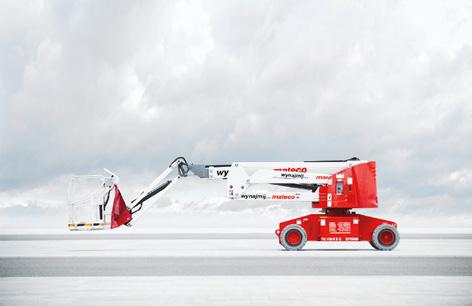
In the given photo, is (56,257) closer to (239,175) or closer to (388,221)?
(239,175)

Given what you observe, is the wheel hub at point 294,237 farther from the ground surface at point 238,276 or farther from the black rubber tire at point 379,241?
the black rubber tire at point 379,241

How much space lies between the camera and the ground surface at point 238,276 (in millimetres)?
11594

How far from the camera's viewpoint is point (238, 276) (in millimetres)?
14617

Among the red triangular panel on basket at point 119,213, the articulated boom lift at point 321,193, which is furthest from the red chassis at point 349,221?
the red triangular panel on basket at point 119,213

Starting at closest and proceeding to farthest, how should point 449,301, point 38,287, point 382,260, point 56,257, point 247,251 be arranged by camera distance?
point 449,301, point 38,287, point 382,260, point 56,257, point 247,251

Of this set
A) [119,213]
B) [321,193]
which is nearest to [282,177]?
[321,193]

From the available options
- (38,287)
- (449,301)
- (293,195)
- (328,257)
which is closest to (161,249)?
(293,195)

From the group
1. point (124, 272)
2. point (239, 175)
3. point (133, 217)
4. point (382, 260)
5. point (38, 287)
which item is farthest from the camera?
point (133, 217)

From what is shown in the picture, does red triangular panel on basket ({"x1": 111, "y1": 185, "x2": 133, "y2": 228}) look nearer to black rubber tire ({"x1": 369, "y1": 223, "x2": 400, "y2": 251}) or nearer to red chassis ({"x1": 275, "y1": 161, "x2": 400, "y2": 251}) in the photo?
red chassis ({"x1": 275, "y1": 161, "x2": 400, "y2": 251})

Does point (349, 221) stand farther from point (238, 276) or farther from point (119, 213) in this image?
point (119, 213)

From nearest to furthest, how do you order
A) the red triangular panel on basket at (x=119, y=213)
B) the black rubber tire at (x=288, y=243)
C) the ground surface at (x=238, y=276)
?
1. the ground surface at (x=238, y=276)
2. the black rubber tire at (x=288, y=243)
3. the red triangular panel on basket at (x=119, y=213)

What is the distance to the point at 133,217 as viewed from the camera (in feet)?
85.3

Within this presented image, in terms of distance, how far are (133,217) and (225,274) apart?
38.5ft

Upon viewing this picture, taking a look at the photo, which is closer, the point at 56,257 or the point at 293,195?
the point at 56,257
